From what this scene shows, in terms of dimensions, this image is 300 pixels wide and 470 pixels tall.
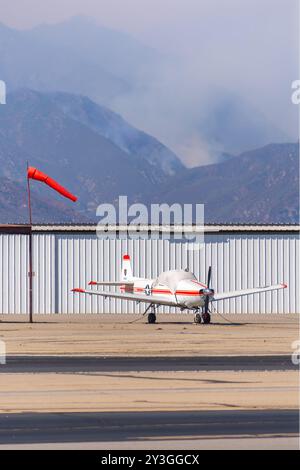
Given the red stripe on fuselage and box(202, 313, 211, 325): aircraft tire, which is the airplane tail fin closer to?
the red stripe on fuselage

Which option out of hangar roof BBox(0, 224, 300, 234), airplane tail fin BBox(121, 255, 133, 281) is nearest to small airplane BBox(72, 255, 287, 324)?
airplane tail fin BBox(121, 255, 133, 281)

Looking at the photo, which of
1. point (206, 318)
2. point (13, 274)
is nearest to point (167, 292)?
point (206, 318)

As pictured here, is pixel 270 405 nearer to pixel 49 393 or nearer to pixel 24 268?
pixel 49 393

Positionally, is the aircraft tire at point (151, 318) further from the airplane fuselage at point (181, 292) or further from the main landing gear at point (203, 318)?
the main landing gear at point (203, 318)

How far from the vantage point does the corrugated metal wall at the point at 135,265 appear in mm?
72312

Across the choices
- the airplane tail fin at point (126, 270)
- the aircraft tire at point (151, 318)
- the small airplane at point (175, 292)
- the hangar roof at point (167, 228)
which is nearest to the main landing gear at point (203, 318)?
the small airplane at point (175, 292)

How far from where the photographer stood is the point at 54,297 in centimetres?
7256

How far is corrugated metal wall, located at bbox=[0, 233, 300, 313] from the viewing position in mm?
72312

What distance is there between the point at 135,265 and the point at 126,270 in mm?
4645

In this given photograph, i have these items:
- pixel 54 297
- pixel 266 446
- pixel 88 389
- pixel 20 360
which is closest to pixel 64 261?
pixel 54 297

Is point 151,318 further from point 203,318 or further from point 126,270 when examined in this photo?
point 126,270

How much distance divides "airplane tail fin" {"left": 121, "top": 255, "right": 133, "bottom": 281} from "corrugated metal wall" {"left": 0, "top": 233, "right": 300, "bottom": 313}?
12.3ft
